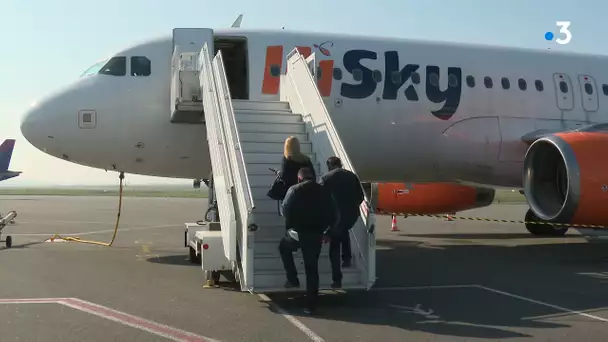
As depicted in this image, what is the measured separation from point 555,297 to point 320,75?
580cm

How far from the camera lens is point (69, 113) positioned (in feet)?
33.8

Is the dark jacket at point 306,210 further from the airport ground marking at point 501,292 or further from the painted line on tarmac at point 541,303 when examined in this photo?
the painted line on tarmac at point 541,303

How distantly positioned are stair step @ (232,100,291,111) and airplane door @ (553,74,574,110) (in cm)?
654

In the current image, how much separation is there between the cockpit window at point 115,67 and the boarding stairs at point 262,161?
1.40 metres

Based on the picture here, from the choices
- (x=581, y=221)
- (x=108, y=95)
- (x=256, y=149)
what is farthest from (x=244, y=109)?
(x=581, y=221)

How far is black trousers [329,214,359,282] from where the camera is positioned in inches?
264

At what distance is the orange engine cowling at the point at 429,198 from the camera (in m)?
16.1

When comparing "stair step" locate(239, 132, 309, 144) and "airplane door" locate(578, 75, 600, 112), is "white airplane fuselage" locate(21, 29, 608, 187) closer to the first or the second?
"airplane door" locate(578, 75, 600, 112)

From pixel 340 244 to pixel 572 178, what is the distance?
520 centimetres

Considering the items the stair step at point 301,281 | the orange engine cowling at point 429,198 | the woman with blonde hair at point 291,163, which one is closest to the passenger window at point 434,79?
the orange engine cowling at point 429,198

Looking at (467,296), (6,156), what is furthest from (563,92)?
(6,156)

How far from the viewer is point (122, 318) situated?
19.7 ft

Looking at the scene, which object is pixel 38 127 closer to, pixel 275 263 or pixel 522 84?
pixel 275 263

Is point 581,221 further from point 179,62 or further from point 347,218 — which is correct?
point 179,62
